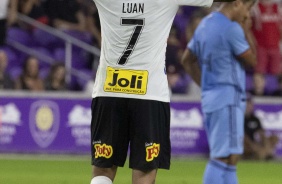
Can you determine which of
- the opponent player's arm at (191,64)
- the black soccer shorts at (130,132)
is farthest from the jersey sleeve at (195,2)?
the opponent player's arm at (191,64)

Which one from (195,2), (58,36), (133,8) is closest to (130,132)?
(133,8)

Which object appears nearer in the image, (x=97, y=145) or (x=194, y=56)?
(x=97, y=145)

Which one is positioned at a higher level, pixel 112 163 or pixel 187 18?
pixel 187 18

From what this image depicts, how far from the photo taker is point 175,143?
16.8 meters

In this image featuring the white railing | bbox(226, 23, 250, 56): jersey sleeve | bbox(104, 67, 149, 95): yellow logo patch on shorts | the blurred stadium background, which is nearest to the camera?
bbox(104, 67, 149, 95): yellow logo patch on shorts

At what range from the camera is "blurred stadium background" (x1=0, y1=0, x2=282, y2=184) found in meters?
14.6

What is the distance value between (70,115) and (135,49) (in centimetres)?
938

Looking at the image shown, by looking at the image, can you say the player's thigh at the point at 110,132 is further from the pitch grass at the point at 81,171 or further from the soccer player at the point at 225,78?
the pitch grass at the point at 81,171

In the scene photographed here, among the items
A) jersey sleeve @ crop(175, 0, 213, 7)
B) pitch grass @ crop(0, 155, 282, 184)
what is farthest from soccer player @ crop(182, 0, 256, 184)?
pitch grass @ crop(0, 155, 282, 184)

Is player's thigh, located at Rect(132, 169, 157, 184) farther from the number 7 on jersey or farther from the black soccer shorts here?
the number 7 on jersey

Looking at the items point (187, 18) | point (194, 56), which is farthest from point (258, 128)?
point (194, 56)

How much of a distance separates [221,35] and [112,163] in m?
2.50

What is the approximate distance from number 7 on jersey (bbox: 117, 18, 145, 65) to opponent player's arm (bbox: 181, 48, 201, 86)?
99.2 inches

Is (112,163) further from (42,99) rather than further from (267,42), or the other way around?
(267,42)
